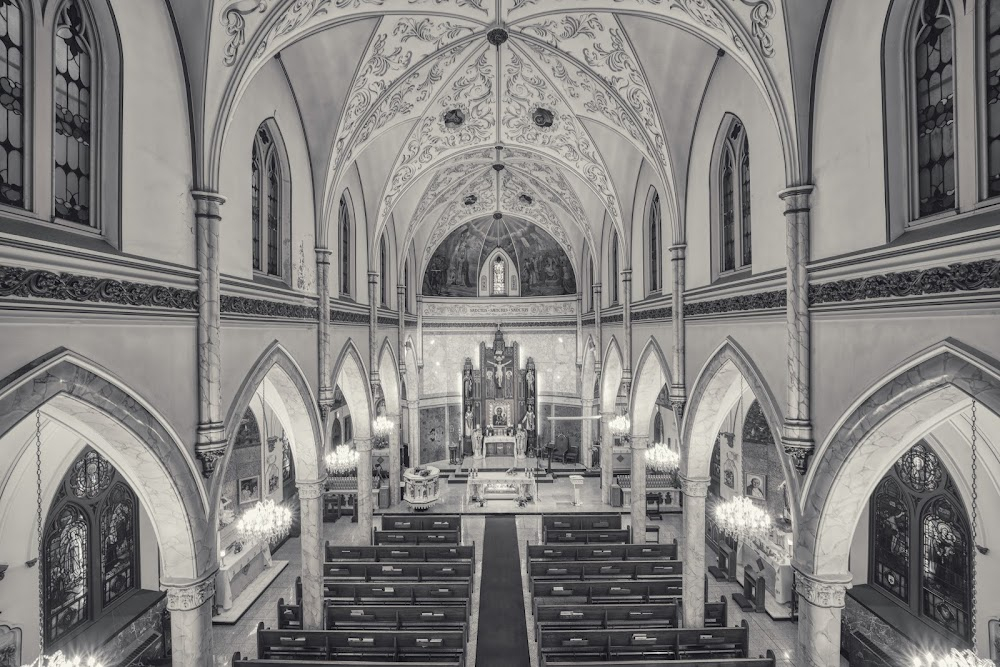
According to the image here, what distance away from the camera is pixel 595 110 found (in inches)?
572

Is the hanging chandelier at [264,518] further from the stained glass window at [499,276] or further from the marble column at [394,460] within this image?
the stained glass window at [499,276]

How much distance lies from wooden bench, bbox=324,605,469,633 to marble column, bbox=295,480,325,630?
783 mm

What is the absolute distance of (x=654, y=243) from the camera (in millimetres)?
16469

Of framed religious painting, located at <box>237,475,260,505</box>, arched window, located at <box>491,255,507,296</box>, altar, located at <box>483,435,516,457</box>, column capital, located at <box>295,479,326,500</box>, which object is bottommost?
altar, located at <box>483,435,516,457</box>

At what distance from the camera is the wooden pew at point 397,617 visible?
12.2 meters

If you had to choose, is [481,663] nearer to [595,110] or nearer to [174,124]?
[174,124]

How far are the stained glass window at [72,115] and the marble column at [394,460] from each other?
17.7 meters

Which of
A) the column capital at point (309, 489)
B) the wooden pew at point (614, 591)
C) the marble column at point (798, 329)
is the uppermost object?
the marble column at point (798, 329)

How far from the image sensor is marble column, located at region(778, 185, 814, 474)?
8.26m

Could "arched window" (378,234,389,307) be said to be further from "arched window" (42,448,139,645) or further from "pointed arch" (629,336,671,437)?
"arched window" (42,448,139,645)

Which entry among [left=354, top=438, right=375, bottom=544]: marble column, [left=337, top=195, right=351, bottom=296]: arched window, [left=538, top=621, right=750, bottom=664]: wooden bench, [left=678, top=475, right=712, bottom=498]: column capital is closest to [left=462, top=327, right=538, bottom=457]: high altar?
[left=354, top=438, right=375, bottom=544]: marble column

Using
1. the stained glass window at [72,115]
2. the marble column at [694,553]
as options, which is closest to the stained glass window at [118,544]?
the stained glass window at [72,115]

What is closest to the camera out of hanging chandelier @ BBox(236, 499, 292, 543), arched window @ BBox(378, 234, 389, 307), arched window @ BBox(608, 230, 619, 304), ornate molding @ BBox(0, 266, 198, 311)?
ornate molding @ BBox(0, 266, 198, 311)

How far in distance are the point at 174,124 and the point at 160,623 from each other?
38.7ft
